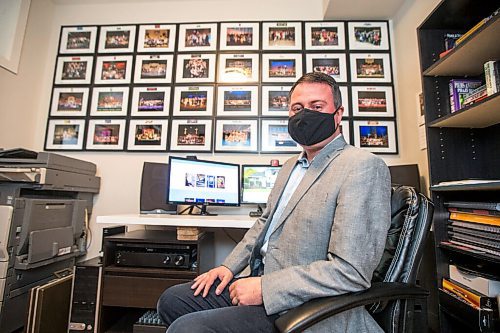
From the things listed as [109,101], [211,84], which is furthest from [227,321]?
[109,101]

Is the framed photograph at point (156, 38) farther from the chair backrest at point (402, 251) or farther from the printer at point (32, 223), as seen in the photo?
the chair backrest at point (402, 251)

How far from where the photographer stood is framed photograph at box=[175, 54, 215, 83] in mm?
2262

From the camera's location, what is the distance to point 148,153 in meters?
2.20

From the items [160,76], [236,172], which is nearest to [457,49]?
[236,172]

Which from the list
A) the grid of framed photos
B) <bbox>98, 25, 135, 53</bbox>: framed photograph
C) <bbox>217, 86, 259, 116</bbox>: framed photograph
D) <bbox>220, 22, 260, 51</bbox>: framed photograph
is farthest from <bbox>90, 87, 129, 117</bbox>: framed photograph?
<bbox>220, 22, 260, 51</bbox>: framed photograph

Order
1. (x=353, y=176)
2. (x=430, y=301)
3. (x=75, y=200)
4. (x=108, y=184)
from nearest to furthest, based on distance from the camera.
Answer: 1. (x=353, y=176)
2. (x=430, y=301)
3. (x=75, y=200)
4. (x=108, y=184)

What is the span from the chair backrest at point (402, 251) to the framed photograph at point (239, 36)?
195 centimetres

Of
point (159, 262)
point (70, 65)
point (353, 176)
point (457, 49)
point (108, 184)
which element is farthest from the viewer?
point (70, 65)

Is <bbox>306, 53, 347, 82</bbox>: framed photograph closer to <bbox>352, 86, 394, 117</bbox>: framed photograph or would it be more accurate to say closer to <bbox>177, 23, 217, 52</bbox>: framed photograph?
<bbox>352, 86, 394, 117</bbox>: framed photograph

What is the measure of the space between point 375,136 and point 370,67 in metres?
0.61

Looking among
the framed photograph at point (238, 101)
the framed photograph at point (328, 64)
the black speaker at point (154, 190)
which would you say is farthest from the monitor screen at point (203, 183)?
the framed photograph at point (328, 64)

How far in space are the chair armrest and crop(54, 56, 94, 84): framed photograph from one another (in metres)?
2.58

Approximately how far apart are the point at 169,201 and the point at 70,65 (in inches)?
68.1

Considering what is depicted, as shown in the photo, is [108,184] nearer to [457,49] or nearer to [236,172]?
[236,172]
